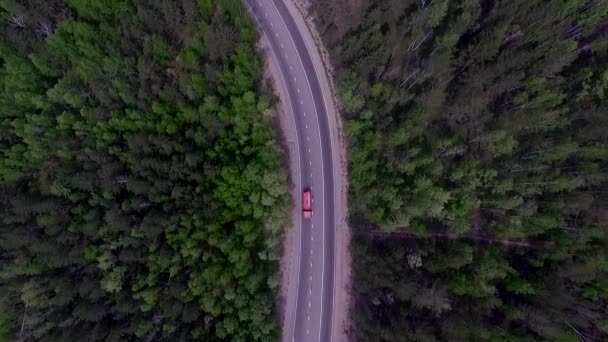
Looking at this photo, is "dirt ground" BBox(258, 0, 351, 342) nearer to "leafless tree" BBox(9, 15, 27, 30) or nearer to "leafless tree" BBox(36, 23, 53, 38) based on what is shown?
"leafless tree" BBox(36, 23, 53, 38)

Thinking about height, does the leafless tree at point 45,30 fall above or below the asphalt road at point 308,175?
above

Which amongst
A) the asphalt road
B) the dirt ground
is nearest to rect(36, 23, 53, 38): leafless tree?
the asphalt road

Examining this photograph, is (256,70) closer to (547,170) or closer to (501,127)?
(501,127)

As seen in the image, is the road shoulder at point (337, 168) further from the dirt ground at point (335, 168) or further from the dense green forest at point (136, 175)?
the dense green forest at point (136, 175)

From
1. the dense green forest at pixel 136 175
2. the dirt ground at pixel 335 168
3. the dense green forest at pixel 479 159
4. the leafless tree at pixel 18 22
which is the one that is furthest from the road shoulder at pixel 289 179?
the leafless tree at pixel 18 22

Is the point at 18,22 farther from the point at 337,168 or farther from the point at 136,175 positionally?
the point at 337,168

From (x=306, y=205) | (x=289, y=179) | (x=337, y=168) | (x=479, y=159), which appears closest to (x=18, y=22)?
(x=289, y=179)
